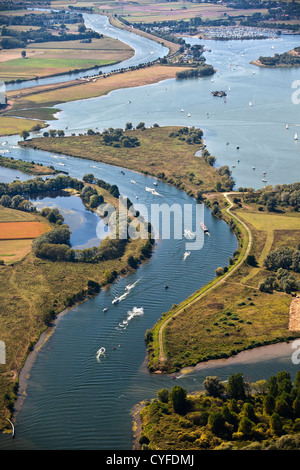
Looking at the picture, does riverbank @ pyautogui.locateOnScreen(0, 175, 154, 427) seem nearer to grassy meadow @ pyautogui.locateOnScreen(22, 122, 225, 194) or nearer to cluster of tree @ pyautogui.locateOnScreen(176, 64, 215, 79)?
grassy meadow @ pyautogui.locateOnScreen(22, 122, 225, 194)

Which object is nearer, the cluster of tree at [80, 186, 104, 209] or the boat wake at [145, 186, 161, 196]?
the cluster of tree at [80, 186, 104, 209]

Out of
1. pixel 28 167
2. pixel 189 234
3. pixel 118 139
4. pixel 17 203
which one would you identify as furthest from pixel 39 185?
pixel 189 234

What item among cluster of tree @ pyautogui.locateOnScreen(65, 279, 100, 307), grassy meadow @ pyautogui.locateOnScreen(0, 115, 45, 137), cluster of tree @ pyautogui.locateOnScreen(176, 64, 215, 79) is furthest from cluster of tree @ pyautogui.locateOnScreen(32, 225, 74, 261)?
cluster of tree @ pyautogui.locateOnScreen(176, 64, 215, 79)

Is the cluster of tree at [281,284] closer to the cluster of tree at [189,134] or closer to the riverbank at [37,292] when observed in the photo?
the riverbank at [37,292]

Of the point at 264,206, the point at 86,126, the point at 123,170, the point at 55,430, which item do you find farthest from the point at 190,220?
the point at 86,126

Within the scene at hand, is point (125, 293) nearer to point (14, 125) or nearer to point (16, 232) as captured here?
point (16, 232)
